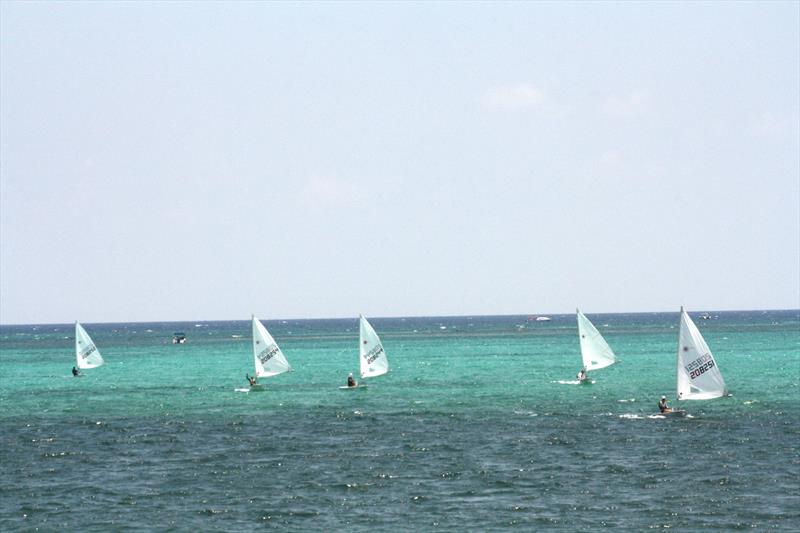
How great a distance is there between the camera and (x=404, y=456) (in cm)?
5106

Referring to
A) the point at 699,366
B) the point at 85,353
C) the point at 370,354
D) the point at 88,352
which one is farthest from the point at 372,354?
the point at 85,353

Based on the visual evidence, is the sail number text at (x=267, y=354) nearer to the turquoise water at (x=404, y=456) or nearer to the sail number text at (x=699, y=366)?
the turquoise water at (x=404, y=456)

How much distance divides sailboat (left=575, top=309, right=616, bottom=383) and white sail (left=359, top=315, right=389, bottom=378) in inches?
646

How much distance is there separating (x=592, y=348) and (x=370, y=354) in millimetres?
18139

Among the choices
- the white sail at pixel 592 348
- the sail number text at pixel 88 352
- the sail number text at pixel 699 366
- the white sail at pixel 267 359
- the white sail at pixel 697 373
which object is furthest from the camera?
the sail number text at pixel 88 352

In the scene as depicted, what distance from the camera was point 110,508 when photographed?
134 ft

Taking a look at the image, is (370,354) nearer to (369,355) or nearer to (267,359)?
(369,355)

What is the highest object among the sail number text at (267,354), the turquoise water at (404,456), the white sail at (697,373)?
the sail number text at (267,354)

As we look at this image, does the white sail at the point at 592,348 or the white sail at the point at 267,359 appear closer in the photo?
the white sail at the point at 592,348

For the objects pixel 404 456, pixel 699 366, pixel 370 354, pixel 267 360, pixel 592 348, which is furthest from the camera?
pixel 370 354

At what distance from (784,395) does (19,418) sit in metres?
50.4

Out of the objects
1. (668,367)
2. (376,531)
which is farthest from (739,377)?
(376,531)

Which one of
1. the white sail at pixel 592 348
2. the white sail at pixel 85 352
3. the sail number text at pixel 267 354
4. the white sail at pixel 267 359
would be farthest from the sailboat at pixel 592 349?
the white sail at pixel 85 352

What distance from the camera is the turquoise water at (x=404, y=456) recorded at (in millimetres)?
39281
